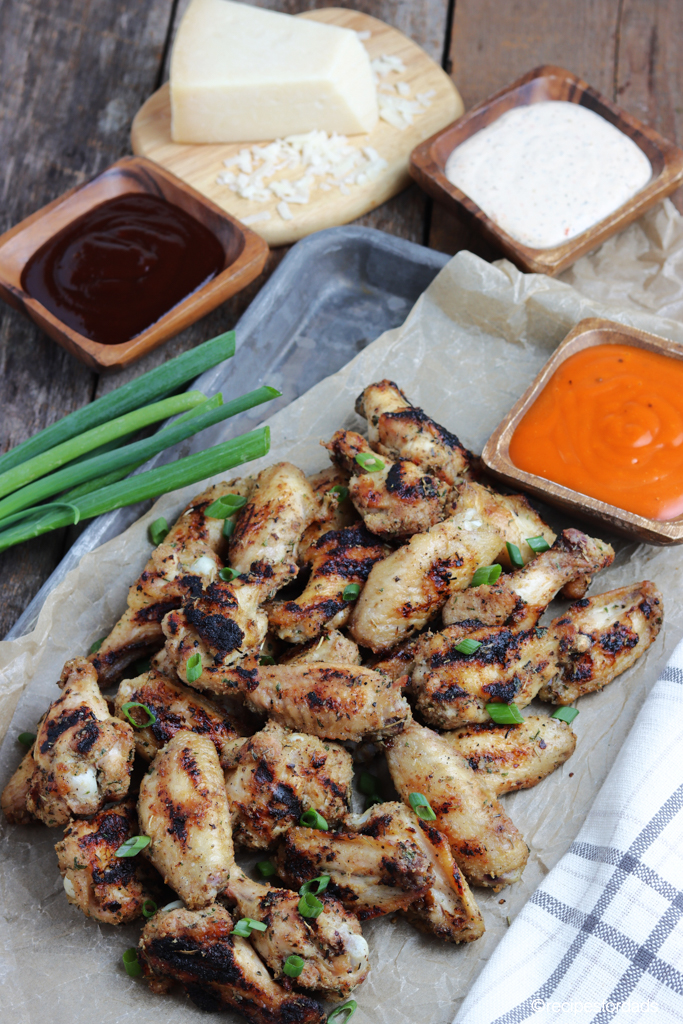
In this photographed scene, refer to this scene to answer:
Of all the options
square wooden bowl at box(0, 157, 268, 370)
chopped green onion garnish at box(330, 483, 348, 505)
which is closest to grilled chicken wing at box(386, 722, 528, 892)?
chopped green onion garnish at box(330, 483, 348, 505)

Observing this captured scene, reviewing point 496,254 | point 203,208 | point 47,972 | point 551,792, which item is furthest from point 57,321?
point 551,792

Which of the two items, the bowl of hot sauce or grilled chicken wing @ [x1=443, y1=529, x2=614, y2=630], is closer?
grilled chicken wing @ [x1=443, y1=529, x2=614, y2=630]

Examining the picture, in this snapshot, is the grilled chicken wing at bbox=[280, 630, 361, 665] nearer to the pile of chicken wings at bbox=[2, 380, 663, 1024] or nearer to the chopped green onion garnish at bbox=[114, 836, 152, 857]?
the pile of chicken wings at bbox=[2, 380, 663, 1024]

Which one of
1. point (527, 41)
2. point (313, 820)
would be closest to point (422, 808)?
point (313, 820)

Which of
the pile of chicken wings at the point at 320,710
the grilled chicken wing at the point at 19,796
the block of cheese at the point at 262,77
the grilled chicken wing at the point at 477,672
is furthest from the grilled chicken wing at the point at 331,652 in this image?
the block of cheese at the point at 262,77

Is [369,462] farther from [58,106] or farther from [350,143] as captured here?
[58,106]
